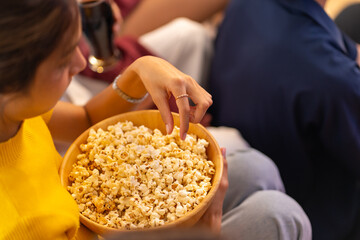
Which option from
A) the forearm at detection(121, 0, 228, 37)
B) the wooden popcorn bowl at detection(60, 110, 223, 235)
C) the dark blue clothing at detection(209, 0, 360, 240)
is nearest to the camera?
the wooden popcorn bowl at detection(60, 110, 223, 235)

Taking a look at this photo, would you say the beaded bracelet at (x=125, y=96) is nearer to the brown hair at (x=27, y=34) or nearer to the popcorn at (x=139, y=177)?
the popcorn at (x=139, y=177)

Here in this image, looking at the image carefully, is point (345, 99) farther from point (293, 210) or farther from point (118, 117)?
point (118, 117)

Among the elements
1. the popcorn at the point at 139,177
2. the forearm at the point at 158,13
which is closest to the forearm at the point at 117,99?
the popcorn at the point at 139,177

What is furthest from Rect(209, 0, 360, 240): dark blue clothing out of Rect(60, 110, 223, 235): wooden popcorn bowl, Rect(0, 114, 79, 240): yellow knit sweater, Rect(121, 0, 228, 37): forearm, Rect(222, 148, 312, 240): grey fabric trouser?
Rect(0, 114, 79, 240): yellow knit sweater

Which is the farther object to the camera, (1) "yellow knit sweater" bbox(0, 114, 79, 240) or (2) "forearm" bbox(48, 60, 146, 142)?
(2) "forearm" bbox(48, 60, 146, 142)

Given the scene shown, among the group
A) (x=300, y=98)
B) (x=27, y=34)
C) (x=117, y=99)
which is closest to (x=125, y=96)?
(x=117, y=99)

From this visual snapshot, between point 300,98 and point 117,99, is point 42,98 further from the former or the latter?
point 300,98

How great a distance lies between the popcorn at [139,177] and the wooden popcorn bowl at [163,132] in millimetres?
11

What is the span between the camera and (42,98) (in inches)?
22.7

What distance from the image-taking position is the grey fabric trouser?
32.9 inches

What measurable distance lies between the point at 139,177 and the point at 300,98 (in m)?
0.59

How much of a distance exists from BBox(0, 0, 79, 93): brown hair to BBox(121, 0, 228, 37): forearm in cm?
105

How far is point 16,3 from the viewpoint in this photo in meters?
0.50

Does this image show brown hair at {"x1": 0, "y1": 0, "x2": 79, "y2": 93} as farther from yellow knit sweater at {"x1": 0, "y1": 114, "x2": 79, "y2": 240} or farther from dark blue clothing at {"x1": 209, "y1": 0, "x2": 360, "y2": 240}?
dark blue clothing at {"x1": 209, "y1": 0, "x2": 360, "y2": 240}
